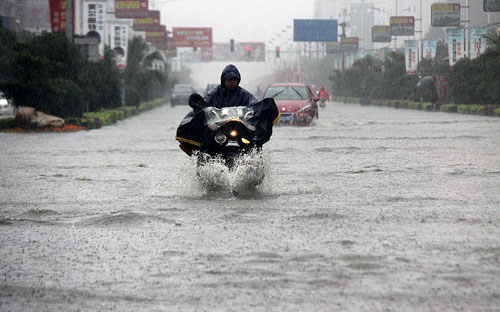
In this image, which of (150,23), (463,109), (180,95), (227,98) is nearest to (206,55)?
(180,95)

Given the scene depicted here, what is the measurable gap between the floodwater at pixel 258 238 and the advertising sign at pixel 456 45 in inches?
1276

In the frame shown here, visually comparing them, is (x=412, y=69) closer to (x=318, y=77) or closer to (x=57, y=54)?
(x=57, y=54)

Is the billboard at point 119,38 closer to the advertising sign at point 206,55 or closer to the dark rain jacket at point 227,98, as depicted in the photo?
the dark rain jacket at point 227,98

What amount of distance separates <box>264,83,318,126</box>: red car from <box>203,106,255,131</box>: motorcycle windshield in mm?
19029

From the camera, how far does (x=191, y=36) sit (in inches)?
4242

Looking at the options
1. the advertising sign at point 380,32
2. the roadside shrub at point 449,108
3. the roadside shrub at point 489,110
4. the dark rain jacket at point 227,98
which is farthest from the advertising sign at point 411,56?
the dark rain jacket at point 227,98

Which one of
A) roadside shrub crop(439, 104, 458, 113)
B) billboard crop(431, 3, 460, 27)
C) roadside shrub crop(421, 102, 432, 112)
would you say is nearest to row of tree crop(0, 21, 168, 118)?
roadside shrub crop(439, 104, 458, 113)

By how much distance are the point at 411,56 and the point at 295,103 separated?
29220 mm

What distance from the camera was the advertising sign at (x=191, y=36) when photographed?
106938mm

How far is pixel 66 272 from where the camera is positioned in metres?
6.36

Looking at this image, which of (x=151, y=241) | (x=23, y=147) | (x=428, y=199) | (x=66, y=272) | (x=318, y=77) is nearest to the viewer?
(x=66, y=272)

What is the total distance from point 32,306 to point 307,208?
4.62 meters

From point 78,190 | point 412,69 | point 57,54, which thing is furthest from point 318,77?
point 78,190

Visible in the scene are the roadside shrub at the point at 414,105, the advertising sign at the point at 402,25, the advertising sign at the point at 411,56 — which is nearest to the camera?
the roadside shrub at the point at 414,105
